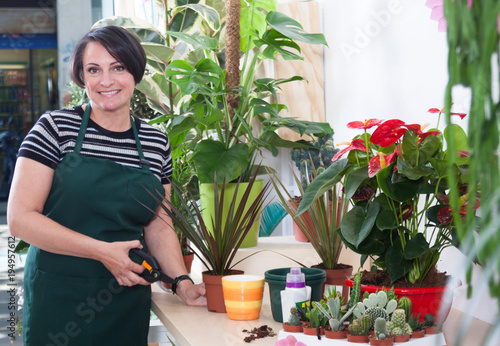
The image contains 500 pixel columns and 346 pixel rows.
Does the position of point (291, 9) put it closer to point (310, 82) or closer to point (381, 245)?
point (310, 82)

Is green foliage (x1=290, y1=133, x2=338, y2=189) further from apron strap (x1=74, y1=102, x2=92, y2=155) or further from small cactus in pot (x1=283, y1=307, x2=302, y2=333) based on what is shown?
small cactus in pot (x1=283, y1=307, x2=302, y2=333)

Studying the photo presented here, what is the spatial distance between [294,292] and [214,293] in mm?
365

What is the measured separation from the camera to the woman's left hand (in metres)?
1.85

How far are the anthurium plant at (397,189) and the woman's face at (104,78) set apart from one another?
2.74ft

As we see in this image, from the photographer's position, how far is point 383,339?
1145mm

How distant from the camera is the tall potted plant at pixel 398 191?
1.27 metres

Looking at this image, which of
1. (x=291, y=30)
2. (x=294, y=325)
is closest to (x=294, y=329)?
(x=294, y=325)

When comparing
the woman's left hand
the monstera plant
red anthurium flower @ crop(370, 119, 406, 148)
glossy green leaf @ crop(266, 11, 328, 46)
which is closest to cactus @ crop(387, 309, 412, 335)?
red anthurium flower @ crop(370, 119, 406, 148)

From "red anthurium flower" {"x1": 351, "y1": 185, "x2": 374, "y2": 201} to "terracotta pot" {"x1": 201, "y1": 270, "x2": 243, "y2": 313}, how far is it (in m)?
0.52

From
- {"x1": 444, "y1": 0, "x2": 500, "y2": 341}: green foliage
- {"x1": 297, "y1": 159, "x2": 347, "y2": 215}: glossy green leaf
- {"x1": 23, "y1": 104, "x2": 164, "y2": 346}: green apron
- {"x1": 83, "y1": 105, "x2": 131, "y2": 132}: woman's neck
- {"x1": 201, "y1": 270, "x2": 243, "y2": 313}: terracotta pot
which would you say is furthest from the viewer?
{"x1": 83, "y1": 105, "x2": 131, "y2": 132}: woman's neck

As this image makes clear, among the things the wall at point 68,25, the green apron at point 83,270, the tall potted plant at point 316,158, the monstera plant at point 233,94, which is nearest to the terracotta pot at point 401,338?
the green apron at point 83,270

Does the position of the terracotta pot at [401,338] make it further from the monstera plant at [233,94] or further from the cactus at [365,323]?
the monstera plant at [233,94]

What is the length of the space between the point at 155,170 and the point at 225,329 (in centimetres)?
70

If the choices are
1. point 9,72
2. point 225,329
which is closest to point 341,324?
point 225,329
